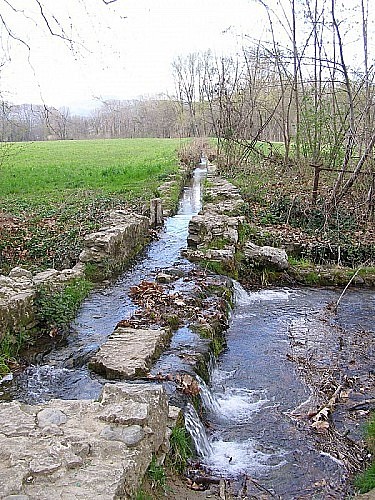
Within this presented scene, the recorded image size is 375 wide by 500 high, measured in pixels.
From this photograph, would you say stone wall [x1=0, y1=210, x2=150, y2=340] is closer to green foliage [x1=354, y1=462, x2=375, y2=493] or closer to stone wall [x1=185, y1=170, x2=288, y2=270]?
stone wall [x1=185, y1=170, x2=288, y2=270]

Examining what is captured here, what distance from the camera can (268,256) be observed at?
1105 cm

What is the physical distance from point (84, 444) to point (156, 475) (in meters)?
0.71

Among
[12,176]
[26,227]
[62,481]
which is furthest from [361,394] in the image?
[12,176]

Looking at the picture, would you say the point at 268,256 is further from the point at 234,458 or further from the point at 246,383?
the point at 234,458

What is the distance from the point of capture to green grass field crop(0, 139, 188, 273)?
11.1m

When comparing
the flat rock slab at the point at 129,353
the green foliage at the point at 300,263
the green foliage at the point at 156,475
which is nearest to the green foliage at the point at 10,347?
the flat rock slab at the point at 129,353

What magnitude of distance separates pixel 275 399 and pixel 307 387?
0.54 meters

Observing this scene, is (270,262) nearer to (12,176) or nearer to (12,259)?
(12,259)

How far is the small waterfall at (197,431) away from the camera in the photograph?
5141 mm

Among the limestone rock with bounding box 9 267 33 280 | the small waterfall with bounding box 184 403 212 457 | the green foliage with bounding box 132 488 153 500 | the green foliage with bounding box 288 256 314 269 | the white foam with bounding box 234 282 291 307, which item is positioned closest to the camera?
the green foliage with bounding box 132 488 153 500

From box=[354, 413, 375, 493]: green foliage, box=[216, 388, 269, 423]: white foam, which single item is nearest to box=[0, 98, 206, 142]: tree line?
box=[216, 388, 269, 423]: white foam

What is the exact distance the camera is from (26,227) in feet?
42.1

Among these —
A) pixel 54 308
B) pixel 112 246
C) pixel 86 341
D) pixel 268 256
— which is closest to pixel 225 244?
pixel 268 256

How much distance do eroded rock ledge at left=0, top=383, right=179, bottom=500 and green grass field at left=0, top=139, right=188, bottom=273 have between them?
628 centimetres
